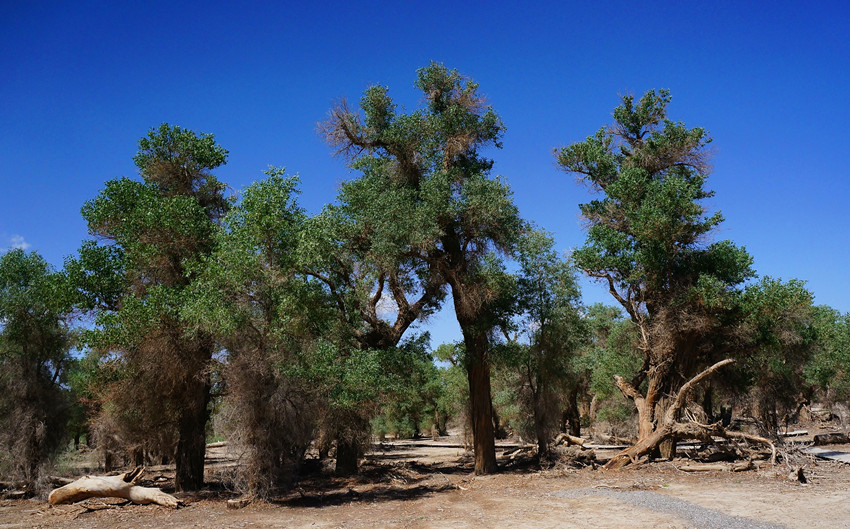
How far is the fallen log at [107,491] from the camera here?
1566 centimetres

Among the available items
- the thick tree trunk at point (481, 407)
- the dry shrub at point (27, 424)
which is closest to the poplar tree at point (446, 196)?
the thick tree trunk at point (481, 407)

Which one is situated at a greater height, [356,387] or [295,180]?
[295,180]

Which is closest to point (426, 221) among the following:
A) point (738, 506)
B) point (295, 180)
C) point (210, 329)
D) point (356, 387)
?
point (295, 180)

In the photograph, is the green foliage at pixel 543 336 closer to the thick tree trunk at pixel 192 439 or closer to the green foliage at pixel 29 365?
the thick tree trunk at pixel 192 439

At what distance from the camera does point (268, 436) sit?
14914 mm

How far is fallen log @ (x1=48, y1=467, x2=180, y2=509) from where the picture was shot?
15656 mm

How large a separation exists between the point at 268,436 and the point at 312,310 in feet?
12.2

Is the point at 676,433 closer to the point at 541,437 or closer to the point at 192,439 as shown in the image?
the point at 541,437

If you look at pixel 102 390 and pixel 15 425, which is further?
pixel 15 425

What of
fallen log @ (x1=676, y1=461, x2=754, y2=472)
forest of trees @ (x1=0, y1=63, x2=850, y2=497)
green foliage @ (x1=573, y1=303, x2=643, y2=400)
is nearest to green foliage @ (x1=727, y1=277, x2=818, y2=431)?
forest of trees @ (x1=0, y1=63, x2=850, y2=497)

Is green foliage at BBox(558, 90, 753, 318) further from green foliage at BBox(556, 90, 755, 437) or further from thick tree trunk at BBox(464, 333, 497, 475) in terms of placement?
thick tree trunk at BBox(464, 333, 497, 475)

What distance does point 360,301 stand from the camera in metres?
20.6

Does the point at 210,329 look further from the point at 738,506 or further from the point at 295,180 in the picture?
the point at 738,506

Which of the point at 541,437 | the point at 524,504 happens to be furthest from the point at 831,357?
the point at 524,504
